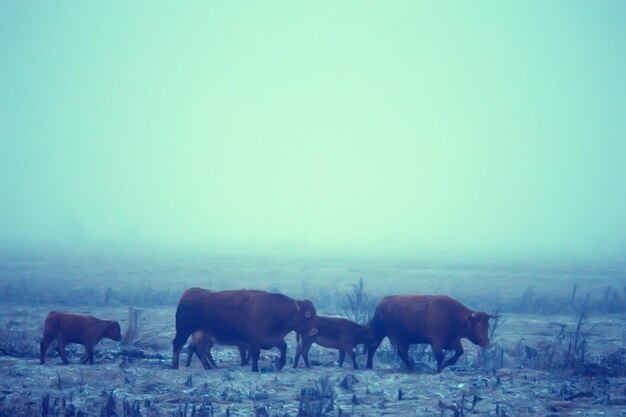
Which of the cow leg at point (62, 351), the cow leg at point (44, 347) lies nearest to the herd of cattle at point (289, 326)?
the cow leg at point (62, 351)

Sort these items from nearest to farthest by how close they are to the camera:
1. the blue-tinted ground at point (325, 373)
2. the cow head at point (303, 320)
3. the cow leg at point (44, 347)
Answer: the blue-tinted ground at point (325, 373) → the cow leg at point (44, 347) → the cow head at point (303, 320)

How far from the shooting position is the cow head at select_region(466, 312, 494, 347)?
1867 cm

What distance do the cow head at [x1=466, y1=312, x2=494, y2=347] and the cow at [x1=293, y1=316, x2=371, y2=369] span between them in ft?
8.27

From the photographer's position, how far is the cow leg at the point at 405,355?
18758 mm

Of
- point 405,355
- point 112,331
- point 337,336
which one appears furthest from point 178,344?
point 405,355

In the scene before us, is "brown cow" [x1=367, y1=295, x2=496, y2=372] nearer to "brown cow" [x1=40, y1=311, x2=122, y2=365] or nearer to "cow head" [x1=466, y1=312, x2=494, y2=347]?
"cow head" [x1=466, y1=312, x2=494, y2=347]

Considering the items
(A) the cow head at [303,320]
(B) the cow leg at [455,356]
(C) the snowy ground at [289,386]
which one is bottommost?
(C) the snowy ground at [289,386]

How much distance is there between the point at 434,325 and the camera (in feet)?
61.7

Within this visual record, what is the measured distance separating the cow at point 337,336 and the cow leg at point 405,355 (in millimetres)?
833

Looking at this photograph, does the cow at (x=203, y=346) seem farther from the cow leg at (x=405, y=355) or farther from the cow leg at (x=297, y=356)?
the cow leg at (x=405, y=355)

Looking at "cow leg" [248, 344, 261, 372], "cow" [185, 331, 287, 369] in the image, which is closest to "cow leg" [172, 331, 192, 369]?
"cow" [185, 331, 287, 369]

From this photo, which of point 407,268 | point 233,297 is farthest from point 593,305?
point 407,268

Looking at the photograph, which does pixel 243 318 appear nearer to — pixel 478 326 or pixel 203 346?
pixel 203 346

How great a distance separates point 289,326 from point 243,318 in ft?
3.81
